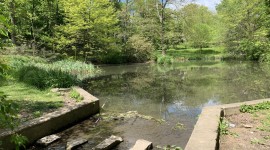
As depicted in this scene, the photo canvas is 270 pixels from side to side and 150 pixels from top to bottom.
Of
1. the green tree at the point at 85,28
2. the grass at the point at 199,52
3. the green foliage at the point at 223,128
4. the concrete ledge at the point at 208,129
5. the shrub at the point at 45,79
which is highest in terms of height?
the green tree at the point at 85,28

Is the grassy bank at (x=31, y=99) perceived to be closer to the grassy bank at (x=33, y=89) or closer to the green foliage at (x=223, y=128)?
the grassy bank at (x=33, y=89)

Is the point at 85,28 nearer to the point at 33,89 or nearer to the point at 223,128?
the point at 33,89

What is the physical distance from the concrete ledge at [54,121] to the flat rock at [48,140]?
6.6 inches

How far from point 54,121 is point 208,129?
365 centimetres

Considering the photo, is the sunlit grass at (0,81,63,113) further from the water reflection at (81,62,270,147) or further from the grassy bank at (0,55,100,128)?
the water reflection at (81,62,270,147)

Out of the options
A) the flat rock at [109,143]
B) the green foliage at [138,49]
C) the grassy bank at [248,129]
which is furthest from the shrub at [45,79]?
the green foliage at [138,49]

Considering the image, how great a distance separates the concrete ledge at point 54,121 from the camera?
5.04 meters

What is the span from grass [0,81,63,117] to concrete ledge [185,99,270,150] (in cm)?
390

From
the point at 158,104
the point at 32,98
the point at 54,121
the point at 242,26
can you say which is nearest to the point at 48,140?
the point at 54,121

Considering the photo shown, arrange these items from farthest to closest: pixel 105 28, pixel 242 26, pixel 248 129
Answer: pixel 242 26
pixel 105 28
pixel 248 129

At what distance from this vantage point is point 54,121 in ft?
19.6

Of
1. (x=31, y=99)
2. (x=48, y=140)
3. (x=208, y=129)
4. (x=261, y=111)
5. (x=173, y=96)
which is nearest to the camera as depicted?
A: (x=208, y=129)

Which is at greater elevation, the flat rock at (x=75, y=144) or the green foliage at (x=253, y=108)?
the green foliage at (x=253, y=108)

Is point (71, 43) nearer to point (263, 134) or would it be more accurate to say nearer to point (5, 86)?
point (5, 86)
